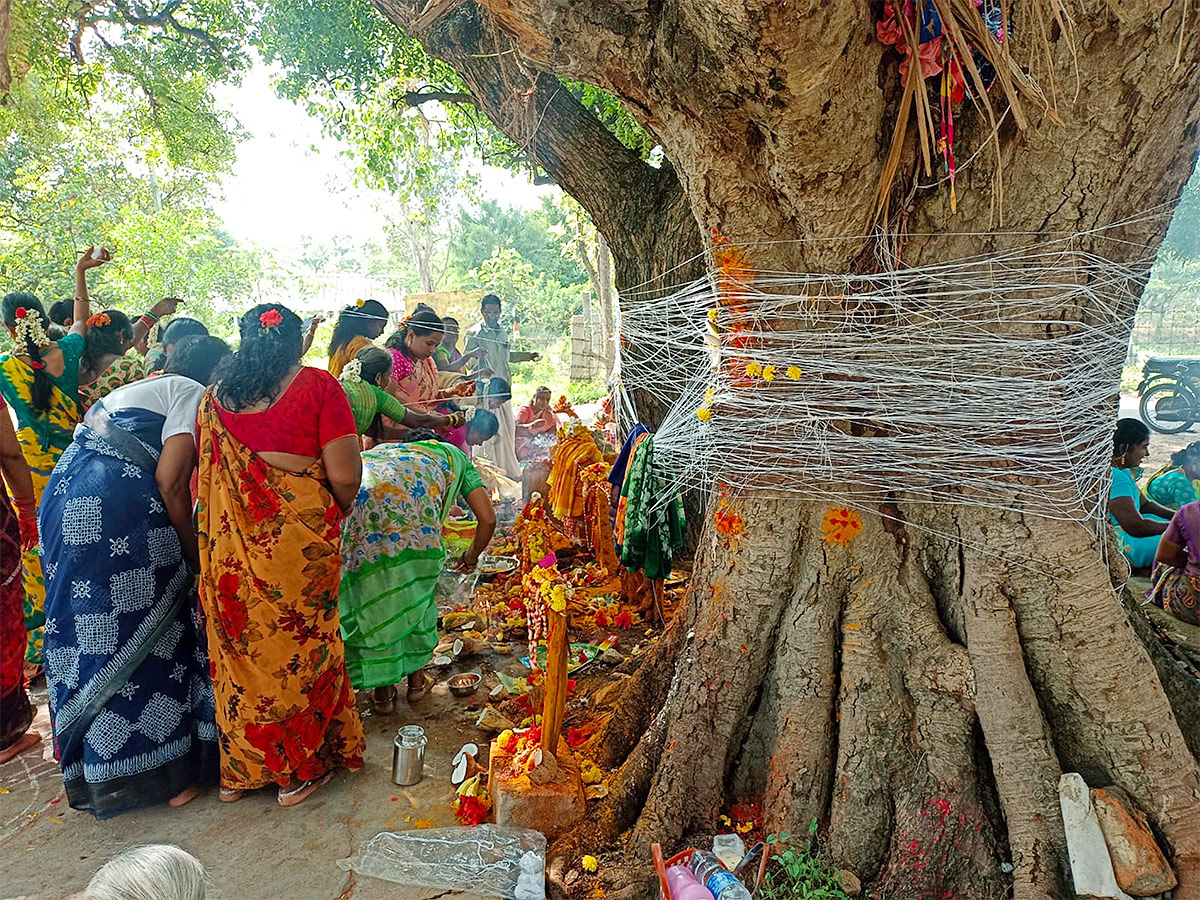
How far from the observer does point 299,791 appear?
3156 mm

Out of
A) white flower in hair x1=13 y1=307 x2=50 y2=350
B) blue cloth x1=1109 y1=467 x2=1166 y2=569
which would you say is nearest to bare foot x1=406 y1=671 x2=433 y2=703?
white flower in hair x1=13 y1=307 x2=50 y2=350

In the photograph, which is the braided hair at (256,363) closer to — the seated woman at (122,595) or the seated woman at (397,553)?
the seated woman at (122,595)

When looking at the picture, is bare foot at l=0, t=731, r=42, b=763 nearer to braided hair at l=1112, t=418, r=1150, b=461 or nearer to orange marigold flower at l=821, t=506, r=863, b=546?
orange marigold flower at l=821, t=506, r=863, b=546

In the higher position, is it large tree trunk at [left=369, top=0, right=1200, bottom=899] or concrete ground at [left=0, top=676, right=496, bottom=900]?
large tree trunk at [left=369, top=0, right=1200, bottom=899]

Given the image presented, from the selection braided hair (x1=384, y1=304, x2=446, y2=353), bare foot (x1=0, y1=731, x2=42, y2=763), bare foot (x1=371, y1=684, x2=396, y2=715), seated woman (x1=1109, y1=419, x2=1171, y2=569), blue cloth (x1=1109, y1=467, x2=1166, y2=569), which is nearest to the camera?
bare foot (x1=0, y1=731, x2=42, y2=763)

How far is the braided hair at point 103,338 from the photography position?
4207 mm

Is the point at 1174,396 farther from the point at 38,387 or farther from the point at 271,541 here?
the point at 38,387

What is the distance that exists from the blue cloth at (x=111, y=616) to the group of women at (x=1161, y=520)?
4.45 metres

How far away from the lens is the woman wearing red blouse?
291 centimetres

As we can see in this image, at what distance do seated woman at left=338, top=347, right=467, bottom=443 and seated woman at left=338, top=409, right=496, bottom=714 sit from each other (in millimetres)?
253

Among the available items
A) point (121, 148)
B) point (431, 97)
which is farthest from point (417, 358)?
point (121, 148)

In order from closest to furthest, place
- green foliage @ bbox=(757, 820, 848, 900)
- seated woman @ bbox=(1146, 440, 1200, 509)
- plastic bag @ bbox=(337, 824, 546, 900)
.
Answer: green foliage @ bbox=(757, 820, 848, 900)
plastic bag @ bbox=(337, 824, 546, 900)
seated woman @ bbox=(1146, 440, 1200, 509)

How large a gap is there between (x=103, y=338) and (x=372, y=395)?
1.68 metres

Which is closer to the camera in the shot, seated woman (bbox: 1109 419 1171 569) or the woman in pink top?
seated woman (bbox: 1109 419 1171 569)
